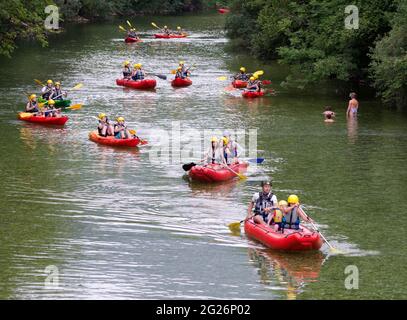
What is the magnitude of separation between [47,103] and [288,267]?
72.3 ft

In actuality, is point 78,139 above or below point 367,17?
below

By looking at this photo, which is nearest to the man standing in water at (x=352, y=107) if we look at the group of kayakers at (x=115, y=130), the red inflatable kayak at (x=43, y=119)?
the group of kayakers at (x=115, y=130)

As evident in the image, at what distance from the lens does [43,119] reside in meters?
38.0

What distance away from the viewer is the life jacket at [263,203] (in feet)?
76.0

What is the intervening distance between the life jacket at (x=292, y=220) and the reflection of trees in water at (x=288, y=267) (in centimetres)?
75

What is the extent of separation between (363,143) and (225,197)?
32.3ft

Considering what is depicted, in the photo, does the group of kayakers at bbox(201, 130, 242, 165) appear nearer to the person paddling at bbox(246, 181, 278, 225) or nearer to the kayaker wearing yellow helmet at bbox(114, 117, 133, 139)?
the kayaker wearing yellow helmet at bbox(114, 117, 133, 139)

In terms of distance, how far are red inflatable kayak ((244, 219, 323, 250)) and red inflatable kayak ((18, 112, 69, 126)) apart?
680 inches

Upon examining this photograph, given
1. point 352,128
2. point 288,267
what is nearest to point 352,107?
point 352,128

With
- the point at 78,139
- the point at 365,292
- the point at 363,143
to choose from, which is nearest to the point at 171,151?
the point at 78,139

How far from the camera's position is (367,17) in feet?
144

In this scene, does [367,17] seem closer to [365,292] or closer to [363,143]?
[363,143]

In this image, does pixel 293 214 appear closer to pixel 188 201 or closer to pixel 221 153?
pixel 188 201

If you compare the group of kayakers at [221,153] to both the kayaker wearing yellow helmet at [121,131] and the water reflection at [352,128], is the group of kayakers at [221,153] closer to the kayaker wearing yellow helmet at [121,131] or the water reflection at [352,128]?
the kayaker wearing yellow helmet at [121,131]
